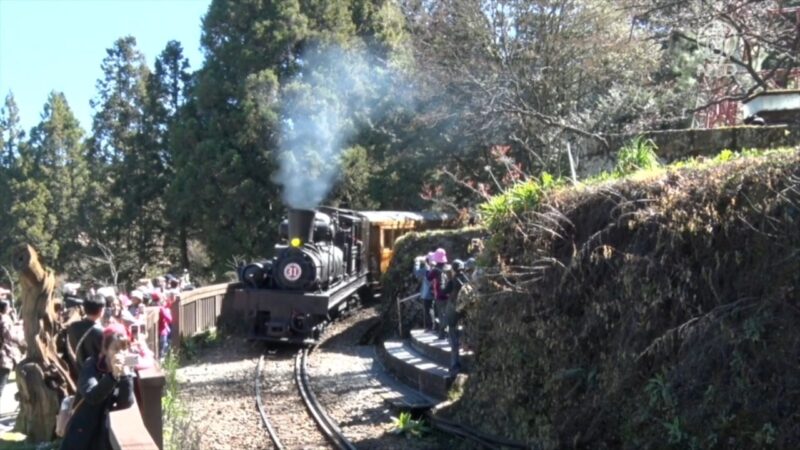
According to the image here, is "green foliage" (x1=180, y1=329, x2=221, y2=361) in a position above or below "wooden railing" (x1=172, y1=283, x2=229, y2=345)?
below

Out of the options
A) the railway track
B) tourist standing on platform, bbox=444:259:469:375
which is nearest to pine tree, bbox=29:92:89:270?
the railway track

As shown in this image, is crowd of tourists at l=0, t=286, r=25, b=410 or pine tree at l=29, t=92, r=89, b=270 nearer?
crowd of tourists at l=0, t=286, r=25, b=410

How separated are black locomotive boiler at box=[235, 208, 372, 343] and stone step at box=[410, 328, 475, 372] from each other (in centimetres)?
366

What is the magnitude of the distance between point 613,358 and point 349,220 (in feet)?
52.3

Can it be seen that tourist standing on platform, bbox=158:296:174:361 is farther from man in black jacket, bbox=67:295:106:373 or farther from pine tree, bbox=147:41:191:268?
pine tree, bbox=147:41:191:268

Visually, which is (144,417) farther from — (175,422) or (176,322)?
(176,322)

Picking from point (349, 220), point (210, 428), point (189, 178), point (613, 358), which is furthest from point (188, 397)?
point (189, 178)

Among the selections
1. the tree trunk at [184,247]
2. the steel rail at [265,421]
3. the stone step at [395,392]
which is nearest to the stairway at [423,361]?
the stone step at [395,392]

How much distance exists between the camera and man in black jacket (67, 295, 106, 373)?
6234mm

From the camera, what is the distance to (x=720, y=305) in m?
7.40

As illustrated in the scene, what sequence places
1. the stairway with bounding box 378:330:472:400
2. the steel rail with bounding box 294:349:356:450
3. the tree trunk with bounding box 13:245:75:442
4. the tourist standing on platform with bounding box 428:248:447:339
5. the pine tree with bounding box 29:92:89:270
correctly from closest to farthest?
the tree trunk with bounding box 13:245:75:442 < the steel rail with bounding box 294:349:356:450 < the stairway with bounding box 378:330:472:400 < the tourist standing on platform with bounding box 428:248:447:339 < the pine tree with bounding box 29:92:89:270

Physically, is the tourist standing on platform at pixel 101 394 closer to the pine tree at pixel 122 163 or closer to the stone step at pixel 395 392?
the stone step at pixel 395 392

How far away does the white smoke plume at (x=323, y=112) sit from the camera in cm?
3072

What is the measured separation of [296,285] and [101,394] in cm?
1410
